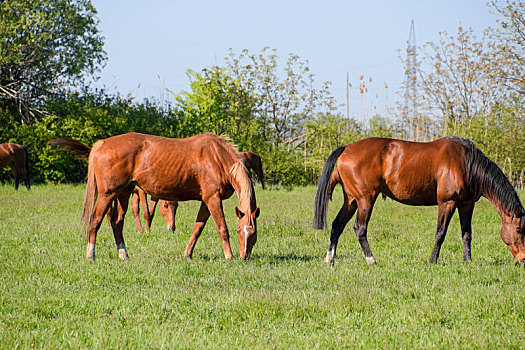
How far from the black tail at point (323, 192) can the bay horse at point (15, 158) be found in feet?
46.4

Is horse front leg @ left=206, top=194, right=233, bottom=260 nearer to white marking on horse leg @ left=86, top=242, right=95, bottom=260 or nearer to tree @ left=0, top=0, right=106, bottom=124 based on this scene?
white marking on horse leg @ left=86, top=242, right=95, bottom=260

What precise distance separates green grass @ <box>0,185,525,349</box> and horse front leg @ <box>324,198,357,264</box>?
17 centimetres

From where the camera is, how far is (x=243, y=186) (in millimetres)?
7215

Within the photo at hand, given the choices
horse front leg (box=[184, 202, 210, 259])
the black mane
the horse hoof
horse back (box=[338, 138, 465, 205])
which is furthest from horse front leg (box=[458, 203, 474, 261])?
the horse hoof

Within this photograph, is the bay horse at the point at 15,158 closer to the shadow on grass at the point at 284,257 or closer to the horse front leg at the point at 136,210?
the horse front leg at the point at 136,210

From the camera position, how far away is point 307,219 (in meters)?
12.1

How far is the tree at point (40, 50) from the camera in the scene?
20.3 metres

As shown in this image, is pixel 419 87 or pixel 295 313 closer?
pixel 295 313

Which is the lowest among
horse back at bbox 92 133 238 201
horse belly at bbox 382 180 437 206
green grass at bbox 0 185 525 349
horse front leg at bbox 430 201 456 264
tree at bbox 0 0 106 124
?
green grass at bbox 0 185 525 349

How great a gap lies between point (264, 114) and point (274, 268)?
17.3 meters

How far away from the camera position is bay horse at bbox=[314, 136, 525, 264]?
24.2 ft

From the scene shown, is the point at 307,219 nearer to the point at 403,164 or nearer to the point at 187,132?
the point at 403,164

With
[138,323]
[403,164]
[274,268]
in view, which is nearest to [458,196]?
[403,164]

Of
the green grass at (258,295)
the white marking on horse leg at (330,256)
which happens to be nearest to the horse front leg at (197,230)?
the green grass at (258,295)
